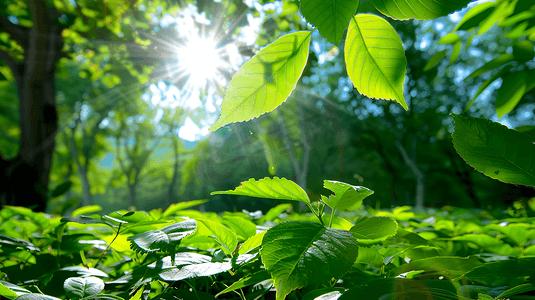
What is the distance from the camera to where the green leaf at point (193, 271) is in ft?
1.10

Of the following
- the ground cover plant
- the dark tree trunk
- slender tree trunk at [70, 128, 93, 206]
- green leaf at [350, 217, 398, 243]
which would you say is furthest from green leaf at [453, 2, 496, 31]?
slender tree trunk at [70, 128, 93, 206]

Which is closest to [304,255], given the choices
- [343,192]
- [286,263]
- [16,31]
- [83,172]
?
[286,263]

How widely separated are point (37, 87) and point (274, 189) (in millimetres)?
4415

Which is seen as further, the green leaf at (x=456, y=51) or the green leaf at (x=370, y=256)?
the green leaf at (x=456, y=51)

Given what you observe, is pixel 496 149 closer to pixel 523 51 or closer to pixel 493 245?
pixel 493 245

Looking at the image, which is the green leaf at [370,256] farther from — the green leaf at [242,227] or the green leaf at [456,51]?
the green leaf at [456,51]

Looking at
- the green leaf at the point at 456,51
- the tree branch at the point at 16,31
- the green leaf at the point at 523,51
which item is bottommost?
the green leaf at the point at 523,51

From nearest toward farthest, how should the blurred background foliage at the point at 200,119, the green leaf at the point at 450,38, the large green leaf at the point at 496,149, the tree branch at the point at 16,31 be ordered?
the large green leaf at the point at 496,149 → the green leaf at the point at 450,38 → the tree branch at the point at 16,31 → the blurred background foliage at the point at 200,119

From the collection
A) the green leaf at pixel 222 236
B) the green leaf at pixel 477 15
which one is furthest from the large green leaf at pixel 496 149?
the green leaf at pixel 477 15

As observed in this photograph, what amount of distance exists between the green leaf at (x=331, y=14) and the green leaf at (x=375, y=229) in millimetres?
253

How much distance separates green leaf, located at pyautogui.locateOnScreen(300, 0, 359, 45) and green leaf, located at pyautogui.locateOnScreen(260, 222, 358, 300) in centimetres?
24

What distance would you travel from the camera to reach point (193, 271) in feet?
1.17

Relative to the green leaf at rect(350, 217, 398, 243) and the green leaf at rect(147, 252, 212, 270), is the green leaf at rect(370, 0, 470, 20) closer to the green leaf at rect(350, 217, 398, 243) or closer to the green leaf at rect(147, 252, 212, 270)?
the green leaf at rect(350, 217, 398, 243)

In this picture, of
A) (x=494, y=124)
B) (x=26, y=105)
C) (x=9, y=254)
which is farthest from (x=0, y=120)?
(x=494, y=124)
